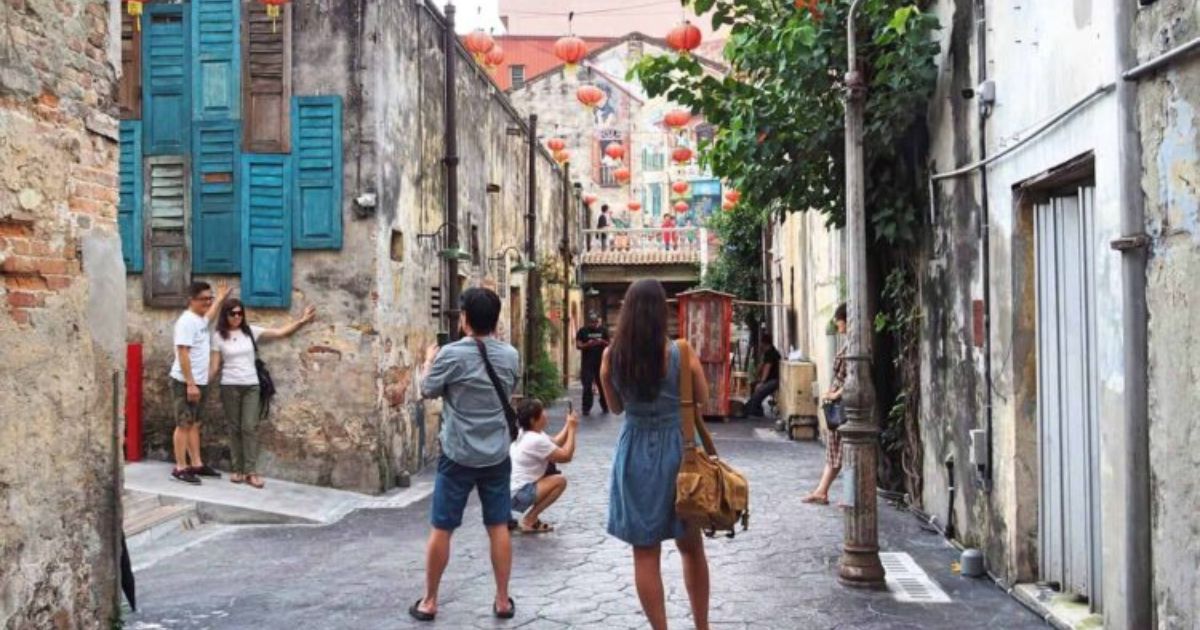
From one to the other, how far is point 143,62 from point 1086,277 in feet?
27.4

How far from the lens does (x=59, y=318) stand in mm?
5125

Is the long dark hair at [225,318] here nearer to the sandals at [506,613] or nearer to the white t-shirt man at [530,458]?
the white t-shirt man at [530,458]

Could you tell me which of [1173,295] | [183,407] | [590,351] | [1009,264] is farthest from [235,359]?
[590,351]

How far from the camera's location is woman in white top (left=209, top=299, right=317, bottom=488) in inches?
360

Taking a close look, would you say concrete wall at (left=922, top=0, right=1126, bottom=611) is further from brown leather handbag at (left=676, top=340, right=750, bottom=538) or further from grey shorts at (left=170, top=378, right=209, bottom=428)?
grey shorts at (left=170, top=378, right=209, bottom=428)

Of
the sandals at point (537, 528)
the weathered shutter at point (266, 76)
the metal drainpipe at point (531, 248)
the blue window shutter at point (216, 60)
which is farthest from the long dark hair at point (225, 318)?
the metal drainpipe at point (531, 248)

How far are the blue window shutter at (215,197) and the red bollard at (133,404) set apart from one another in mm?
947

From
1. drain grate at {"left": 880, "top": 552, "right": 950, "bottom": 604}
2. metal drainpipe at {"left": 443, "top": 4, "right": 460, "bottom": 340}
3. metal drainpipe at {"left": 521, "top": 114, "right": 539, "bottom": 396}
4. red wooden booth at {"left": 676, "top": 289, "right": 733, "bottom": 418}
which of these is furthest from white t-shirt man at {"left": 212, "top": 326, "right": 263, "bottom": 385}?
metal drainpipe at {"left": 521, "top": 114, "right": 539, "bottom": 396}

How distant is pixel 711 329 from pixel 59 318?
13081 mm

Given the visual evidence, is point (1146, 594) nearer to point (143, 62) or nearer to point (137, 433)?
point (137, 433)

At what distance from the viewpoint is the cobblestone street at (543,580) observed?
18.3 ft

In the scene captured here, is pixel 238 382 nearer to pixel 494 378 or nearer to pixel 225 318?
pixel 225 318

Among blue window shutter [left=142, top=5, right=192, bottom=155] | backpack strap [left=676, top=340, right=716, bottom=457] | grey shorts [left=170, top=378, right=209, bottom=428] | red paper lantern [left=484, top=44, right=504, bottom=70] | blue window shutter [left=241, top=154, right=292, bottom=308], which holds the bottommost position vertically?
grey shorts [left=170, top=378, right=209, bottom=428]

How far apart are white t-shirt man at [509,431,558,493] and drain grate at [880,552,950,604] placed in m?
2.43
